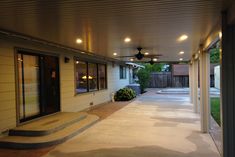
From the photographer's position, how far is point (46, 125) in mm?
6387

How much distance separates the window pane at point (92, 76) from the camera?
11.6 meters

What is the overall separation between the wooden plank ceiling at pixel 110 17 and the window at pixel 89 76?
4.68 meters

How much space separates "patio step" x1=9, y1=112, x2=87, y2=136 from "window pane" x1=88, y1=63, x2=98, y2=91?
12.6 feet

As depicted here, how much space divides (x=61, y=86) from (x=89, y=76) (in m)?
2.98

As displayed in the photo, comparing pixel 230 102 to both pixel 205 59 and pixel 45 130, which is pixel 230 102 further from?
pixel 45 130

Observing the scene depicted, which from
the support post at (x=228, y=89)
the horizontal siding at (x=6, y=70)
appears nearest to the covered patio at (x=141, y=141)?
the support post at (x=228, y=89)

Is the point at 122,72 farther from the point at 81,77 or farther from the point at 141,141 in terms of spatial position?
the point at 141,141

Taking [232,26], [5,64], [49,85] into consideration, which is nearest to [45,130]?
[5,64]

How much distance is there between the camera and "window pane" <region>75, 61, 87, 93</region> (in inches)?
400

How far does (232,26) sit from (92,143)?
3843 mm

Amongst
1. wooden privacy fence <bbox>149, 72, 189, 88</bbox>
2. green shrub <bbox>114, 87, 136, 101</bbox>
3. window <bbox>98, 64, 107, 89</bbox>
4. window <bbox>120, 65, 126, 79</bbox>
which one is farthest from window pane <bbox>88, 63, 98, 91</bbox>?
wooden privacy fence <bbox>149, 72, 189, 88</bbox>

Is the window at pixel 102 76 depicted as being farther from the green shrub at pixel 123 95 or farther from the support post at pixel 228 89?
the support post at pixel 228 89

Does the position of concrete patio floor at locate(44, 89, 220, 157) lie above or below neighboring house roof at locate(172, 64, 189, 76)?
below

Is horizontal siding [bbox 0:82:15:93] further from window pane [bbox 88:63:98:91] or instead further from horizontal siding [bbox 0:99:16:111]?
window pane [bbox 88:63:98:91]
